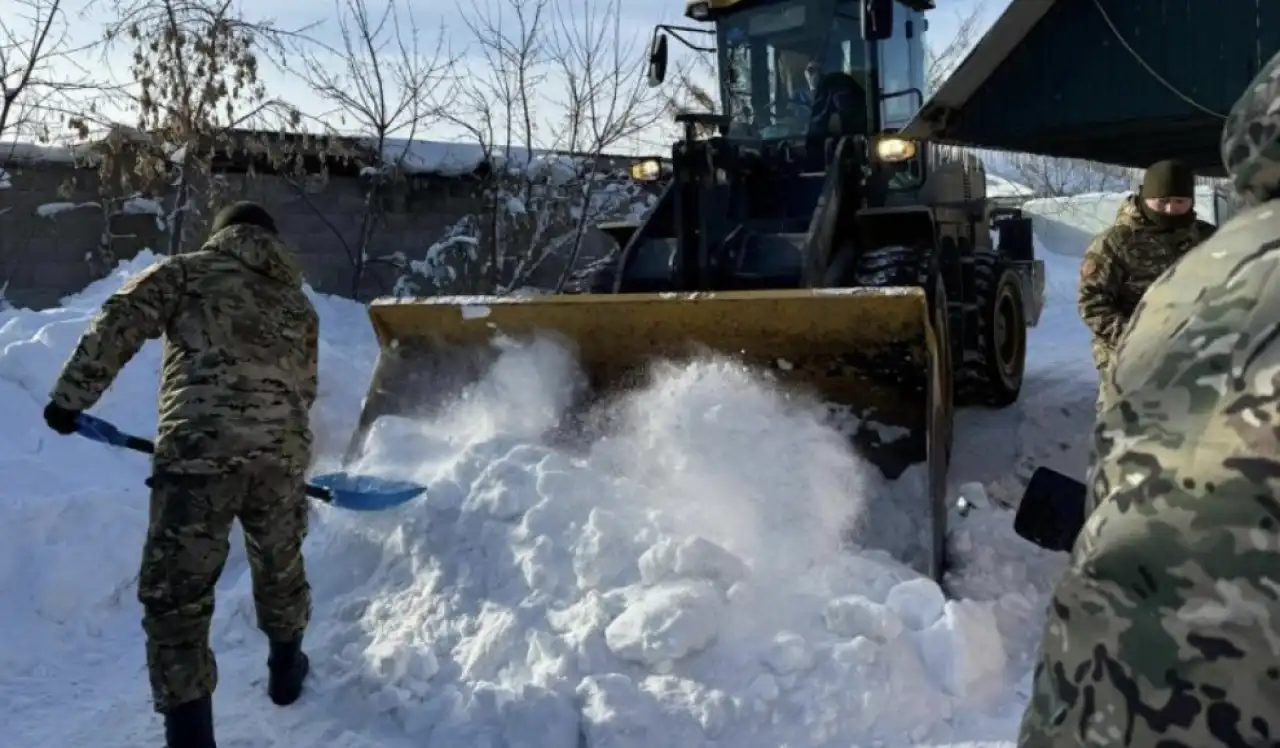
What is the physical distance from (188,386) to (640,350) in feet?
7.21

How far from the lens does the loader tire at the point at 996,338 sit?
6.80 meters

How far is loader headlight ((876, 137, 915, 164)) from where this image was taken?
6430mm

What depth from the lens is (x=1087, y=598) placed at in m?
1.10

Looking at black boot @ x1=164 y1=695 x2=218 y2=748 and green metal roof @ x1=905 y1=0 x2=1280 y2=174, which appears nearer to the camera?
black boot @ x1=164 y1=695 x2=218 y2=748

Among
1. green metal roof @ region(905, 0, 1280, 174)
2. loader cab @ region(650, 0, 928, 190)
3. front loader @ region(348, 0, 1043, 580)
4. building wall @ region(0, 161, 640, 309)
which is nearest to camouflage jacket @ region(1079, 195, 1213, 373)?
front loader @ region(348, 0, 1043, 580)

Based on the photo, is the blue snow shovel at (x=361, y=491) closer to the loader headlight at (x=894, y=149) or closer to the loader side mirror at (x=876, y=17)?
the loader headlight at (x=894, y=149)

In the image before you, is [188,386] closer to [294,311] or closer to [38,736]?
[294,311]

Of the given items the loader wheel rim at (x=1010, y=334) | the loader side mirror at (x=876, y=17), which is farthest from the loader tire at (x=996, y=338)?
the loader side mirror at (x=876, y=17)

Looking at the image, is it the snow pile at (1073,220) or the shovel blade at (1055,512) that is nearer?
the shovel blade at (1055,512)

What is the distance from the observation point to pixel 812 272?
6.00 m

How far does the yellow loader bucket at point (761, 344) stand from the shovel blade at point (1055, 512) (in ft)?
10.1

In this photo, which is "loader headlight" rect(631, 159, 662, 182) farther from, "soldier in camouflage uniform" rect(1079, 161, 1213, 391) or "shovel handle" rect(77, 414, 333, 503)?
"shovel handle" rect(77, 414, 333, 503)

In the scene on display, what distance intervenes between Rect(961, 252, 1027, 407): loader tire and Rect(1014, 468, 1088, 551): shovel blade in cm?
533

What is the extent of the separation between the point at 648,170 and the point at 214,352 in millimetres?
4202
